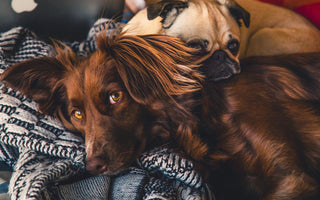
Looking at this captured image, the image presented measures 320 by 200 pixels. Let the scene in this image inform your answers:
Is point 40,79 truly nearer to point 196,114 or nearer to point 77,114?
point 77,114

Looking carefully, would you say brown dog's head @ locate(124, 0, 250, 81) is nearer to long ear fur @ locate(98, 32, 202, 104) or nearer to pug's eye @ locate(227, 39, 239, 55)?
pug's eye @ locate(227, 39, 239, 55)

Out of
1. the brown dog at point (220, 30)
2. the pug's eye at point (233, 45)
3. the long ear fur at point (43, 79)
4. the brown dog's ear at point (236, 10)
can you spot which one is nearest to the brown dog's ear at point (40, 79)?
the long ear fur at point (43, 79)

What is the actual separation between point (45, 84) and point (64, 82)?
11 centimetres

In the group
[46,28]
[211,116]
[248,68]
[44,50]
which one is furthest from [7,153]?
[248,68]

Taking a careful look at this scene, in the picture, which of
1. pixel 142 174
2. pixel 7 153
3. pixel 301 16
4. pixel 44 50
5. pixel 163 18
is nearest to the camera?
pixel 142 174

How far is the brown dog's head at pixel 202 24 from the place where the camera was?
1661mm

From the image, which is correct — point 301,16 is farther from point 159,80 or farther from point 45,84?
point 45,84

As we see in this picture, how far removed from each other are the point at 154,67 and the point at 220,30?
69 centimetres

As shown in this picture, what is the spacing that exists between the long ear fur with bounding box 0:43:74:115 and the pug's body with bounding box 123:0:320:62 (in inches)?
14.9

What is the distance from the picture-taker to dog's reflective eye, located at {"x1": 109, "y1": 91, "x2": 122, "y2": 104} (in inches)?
48.7

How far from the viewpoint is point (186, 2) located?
183 cm

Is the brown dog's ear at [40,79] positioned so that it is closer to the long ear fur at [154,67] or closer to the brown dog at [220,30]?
the long ear fur at [154,67]

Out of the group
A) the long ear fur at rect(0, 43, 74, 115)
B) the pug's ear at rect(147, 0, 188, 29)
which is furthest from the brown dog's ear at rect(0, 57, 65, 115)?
the pug's ear at rect(147, 0, 188, 29)

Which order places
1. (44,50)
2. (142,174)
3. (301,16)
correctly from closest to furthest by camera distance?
1. (142,174)
2. (44,50)
3. (301,16)
